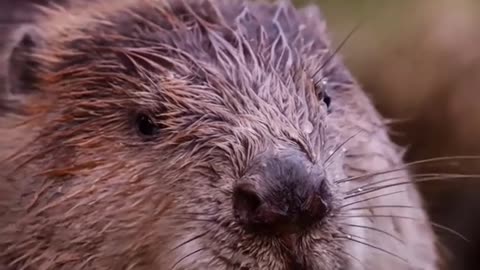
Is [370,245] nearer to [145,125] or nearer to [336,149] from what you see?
[336,149]

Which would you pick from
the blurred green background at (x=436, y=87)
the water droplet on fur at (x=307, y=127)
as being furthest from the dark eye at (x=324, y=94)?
the blurred green background at (x=436, y=87)

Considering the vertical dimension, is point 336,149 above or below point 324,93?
below

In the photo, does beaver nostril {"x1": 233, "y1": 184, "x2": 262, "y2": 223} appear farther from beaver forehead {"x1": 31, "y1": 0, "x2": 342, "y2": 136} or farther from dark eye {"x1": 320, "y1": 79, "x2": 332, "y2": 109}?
dark eye {"x1": 320, "y1": 79, "x2": 332, "y2": 109}

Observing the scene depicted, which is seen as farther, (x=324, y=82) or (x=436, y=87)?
(x=436, y=87)

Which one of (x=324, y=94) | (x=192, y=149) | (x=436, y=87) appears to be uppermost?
(x=436, y=87)

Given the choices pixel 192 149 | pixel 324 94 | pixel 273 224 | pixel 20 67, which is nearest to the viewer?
pixel 273 224

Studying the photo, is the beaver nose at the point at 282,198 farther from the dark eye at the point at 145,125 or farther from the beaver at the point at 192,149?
the dark eye at the point at 145,125

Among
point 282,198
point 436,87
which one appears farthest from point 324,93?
point 436,87
